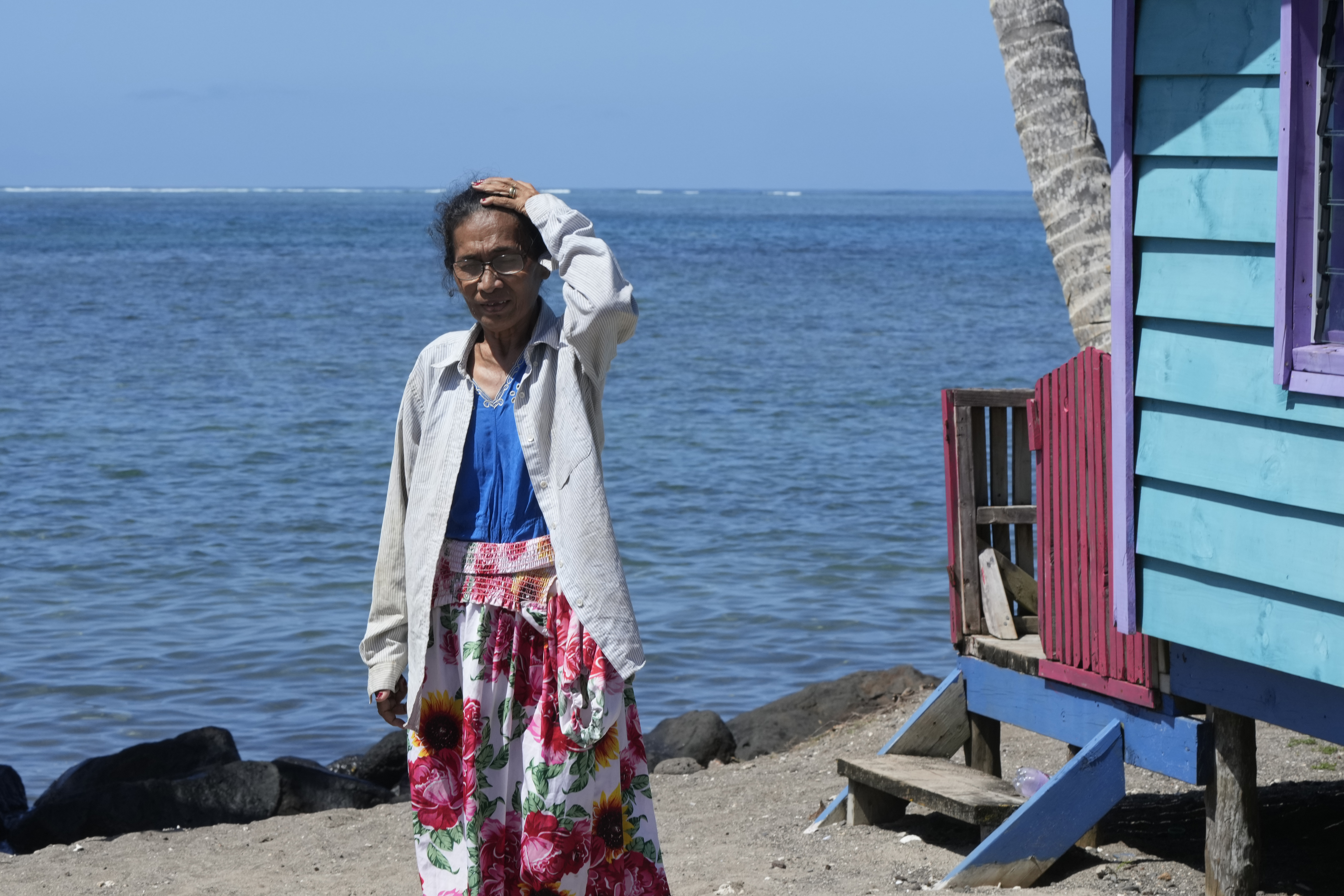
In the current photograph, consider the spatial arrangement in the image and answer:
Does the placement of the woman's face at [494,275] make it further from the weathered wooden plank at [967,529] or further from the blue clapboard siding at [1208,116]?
the weathered wooden plank at [967,529]

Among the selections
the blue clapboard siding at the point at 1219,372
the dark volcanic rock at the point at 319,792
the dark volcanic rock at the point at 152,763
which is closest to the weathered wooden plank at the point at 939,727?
the blue clapboard siding at the point at 1219,372

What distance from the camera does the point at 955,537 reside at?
540 centimetres

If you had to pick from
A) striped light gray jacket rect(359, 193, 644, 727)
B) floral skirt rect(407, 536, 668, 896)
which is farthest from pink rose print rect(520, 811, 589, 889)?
striped light gray jacket rect(359, 193, 644, 727)

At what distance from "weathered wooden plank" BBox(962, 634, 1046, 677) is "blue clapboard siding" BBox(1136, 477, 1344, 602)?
67cm

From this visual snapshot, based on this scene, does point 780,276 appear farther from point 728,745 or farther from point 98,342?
point 728,745

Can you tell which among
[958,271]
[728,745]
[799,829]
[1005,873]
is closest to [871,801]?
[799,829]

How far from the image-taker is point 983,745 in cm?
555

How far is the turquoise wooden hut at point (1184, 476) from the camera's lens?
3.89 meters

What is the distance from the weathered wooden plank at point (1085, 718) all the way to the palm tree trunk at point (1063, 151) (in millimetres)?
1574

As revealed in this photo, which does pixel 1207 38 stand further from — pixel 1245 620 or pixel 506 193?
pixel 506 193

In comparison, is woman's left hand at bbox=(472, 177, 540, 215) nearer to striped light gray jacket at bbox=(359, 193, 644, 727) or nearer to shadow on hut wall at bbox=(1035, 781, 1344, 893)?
striped light gray jacket at bbox=(359, 193, 644, 727)

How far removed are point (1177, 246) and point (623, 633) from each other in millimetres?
2111

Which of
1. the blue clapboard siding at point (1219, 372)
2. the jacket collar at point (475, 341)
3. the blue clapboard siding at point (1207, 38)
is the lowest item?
the blue clapboard siding at point (1219, 372)

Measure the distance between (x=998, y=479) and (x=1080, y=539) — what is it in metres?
0.63
